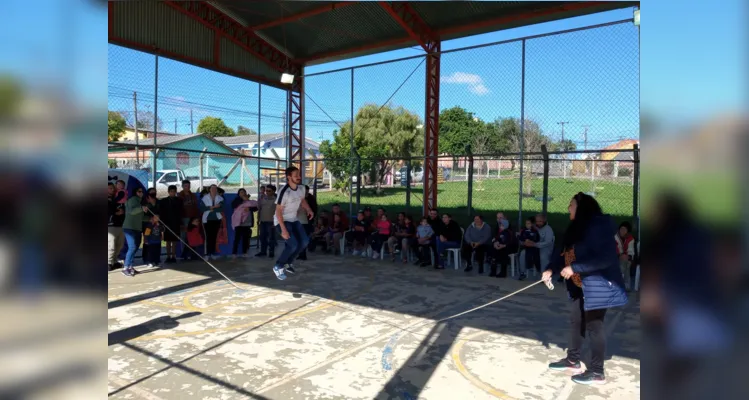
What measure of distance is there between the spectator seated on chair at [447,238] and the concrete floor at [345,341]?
5.55ft

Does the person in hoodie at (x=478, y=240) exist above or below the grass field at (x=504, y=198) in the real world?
below

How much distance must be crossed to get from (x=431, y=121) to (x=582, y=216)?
10.1 metres

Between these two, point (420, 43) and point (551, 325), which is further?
point (420, 43)

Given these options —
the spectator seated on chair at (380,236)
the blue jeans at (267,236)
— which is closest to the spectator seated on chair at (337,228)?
the spectator seated on chair at (380,236)

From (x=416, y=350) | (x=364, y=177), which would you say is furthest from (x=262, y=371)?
(x=364, y=177)

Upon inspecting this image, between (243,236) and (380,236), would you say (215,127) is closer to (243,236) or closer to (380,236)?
(243,236)

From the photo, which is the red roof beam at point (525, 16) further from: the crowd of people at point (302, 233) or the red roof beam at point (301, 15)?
the crowd of people at point (302, 233)

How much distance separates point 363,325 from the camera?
19.8 feet

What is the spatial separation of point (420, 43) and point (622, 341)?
34.0ft

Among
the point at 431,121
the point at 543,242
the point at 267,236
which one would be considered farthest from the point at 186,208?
the point at 543,242

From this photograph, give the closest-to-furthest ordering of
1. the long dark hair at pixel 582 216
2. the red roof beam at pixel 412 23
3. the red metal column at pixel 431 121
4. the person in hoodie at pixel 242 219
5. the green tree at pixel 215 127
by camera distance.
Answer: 1. the long dark hair at pixel 582 216
2. the person in hoodie at pixel 242 219
3. the red roof beam at pixel 412 23
4. the red metal column at pixel 431 121
5. the green tree at pixel 215 127

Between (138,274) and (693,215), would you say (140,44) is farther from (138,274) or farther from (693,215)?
(693,215)

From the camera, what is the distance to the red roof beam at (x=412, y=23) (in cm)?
1259

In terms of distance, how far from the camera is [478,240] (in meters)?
10.3
